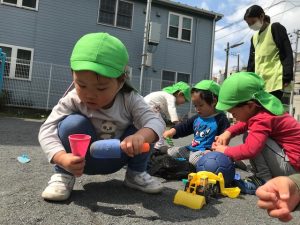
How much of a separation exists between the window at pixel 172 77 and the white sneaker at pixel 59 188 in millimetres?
13387

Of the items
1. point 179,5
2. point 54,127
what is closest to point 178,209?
point 54,127

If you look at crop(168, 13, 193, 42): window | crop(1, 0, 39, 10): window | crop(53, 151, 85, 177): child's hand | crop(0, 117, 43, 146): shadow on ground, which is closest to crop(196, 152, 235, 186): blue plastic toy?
crop(53, 151, 85, 177): child's hand

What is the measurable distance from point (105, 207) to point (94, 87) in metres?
0.68

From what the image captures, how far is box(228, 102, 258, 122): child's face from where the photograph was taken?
8.74 feet

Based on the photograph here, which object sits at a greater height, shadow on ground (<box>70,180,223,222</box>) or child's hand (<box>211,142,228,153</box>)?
child's hand (<box>211,142,228,153</box>)

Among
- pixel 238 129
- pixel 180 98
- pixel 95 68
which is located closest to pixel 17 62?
pixel 180 98

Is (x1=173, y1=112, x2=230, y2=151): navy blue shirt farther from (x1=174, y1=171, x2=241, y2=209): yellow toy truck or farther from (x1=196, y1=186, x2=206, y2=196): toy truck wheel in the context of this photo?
(x1=196, y1=186, x2=206, y2=196): toy truck wheel

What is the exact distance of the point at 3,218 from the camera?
1.74 m

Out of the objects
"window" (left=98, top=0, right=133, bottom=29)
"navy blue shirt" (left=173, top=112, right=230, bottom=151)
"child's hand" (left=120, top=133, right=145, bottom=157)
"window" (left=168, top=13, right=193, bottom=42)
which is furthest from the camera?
"window" (left=168, top=13, right=193, bottom=42)

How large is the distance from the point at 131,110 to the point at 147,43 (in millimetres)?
12279

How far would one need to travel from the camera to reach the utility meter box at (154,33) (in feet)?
47.3

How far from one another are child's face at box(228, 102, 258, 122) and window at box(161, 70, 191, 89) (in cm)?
1287

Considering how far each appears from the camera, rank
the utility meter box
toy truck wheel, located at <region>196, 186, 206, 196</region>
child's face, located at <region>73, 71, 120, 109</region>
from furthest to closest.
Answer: the utility meter box → toy truck wheel, located at <region>196, 186, 206, 196</region> → child's face, located at <region>73, 71, 120, 109</region>

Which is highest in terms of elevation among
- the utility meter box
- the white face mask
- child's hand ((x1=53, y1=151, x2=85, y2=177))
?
the utility meter box
